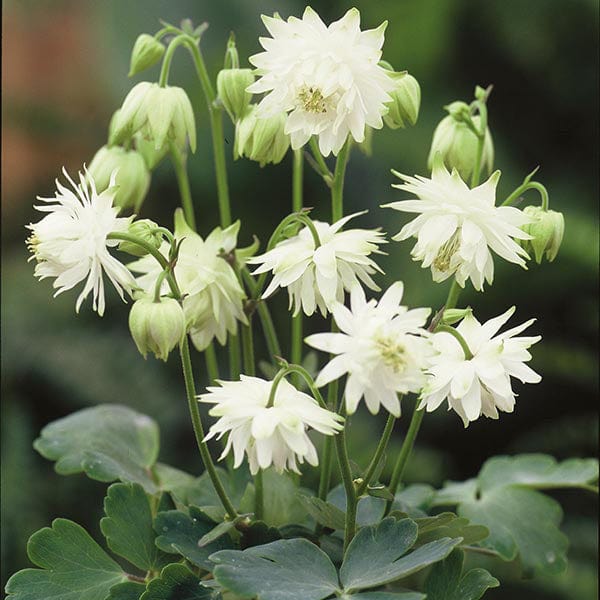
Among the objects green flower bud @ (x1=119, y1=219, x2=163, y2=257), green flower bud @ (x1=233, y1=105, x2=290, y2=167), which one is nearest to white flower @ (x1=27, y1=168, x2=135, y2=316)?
green flower bud @ (x1=119, y1=219, x2=163, y2=257)

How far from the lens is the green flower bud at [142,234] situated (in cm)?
61

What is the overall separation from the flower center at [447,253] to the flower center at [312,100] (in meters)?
0.13

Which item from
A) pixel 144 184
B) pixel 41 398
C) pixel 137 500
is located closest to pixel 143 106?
pixel 144 184

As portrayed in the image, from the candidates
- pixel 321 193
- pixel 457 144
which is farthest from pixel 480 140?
pixel 321 193

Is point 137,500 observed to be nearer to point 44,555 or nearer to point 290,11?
point 44,555

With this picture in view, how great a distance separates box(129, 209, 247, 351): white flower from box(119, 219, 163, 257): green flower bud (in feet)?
0.22

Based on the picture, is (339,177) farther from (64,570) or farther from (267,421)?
(64,570)

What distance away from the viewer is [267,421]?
562mm

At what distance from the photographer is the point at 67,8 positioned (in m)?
2.02

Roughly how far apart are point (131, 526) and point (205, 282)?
0.20m

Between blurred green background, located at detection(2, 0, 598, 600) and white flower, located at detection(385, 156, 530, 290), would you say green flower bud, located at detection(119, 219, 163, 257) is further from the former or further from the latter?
blurred green background, located at detection(2, 0, 598, 600)

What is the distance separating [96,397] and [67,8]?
3.01ft

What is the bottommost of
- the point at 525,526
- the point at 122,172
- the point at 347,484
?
the point at 525,526

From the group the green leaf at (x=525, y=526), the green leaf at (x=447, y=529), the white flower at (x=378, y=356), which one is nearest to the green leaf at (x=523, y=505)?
the green leaf at (x=525, y=526)
